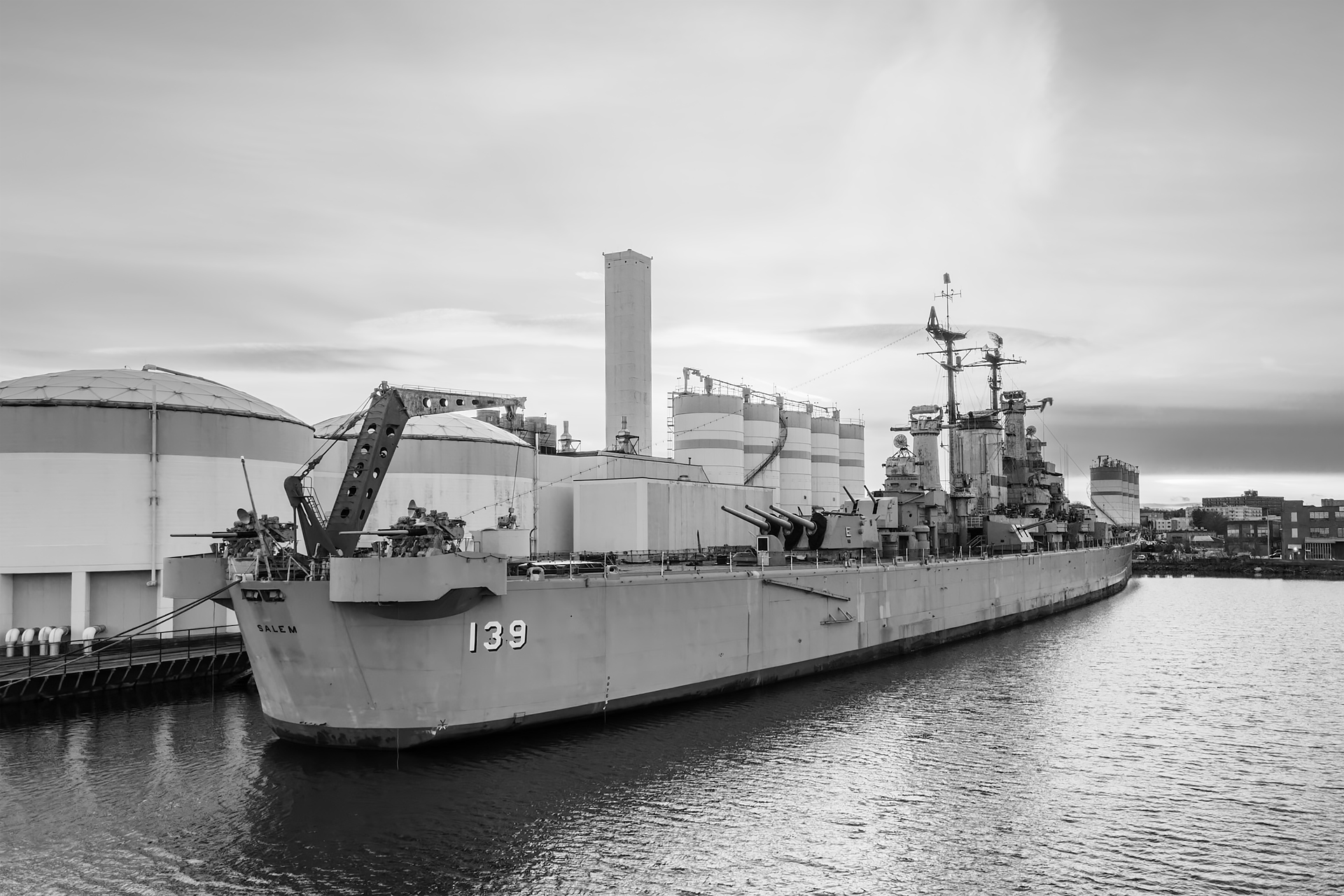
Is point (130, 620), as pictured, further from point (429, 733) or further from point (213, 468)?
point (429, 733)

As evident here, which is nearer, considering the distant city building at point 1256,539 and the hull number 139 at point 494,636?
the hull number 139 at point 494,636

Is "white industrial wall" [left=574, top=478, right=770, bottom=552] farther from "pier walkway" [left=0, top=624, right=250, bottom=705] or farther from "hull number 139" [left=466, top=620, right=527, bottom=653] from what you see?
"hull number 139" [left=466, top=620, right=527, bottom=653]

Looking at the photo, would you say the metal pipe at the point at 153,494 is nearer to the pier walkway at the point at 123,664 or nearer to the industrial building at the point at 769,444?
the pier walkway at the point at 123,664

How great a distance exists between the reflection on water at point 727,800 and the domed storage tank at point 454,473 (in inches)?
574

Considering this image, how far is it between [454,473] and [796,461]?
30.6 meters

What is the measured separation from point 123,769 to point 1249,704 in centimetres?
2768

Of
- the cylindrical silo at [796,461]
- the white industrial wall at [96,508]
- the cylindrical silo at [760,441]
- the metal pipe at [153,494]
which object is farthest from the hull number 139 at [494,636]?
the cylindrical silo at [796,461]

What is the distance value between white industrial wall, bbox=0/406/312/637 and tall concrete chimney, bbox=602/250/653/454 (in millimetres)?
23902

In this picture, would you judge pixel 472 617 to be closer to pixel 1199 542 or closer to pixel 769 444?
pixel 769 444

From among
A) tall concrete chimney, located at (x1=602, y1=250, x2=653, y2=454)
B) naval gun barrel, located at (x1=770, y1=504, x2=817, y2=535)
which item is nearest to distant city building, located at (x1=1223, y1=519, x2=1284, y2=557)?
tall concrete chimney, located at (x1=602, y1=250, x2=653, y2=454)

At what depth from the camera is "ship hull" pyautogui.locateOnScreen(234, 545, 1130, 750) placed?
1867 centimetres

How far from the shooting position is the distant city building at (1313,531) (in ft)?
314

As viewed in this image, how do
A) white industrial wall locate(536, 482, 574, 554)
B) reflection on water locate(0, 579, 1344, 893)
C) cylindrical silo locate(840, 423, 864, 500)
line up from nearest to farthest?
reflection on water locate(0, 579, 1344, 893)
white industrial wall locate(536, 482, 574, 554)
cylindrical silo locate(840, 423, 864, 500)

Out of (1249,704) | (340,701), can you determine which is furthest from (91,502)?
(1249,704)
